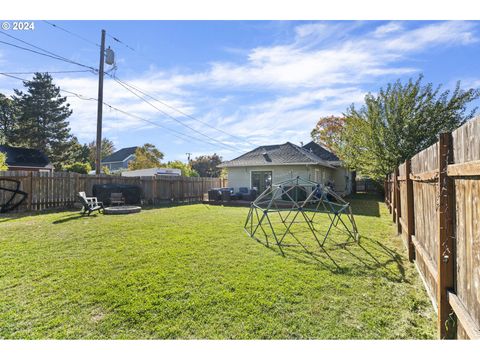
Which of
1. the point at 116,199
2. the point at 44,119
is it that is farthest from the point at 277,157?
the point at 44,119

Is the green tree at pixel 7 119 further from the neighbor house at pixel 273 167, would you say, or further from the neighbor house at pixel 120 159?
the neighbor house at pixel 273 167

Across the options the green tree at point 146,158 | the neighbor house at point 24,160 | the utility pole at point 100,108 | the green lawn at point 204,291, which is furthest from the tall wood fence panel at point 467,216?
the green tree at point 146,158

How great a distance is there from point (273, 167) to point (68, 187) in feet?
38.7

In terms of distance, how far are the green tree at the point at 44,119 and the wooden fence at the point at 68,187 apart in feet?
79.1

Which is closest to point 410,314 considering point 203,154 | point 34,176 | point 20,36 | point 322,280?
point 322,280

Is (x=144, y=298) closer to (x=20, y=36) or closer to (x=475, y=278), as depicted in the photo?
(x=475, y=278)

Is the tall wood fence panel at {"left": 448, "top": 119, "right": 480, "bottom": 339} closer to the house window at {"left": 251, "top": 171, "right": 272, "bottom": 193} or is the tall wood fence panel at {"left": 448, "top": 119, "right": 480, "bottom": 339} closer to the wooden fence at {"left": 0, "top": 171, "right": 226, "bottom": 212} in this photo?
the wooden fence at {"left": 0, "top": 171, "right": 226, "bottom": 212}

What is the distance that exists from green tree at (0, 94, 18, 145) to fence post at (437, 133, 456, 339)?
4111 centimetres

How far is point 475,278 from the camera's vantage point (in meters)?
1.72

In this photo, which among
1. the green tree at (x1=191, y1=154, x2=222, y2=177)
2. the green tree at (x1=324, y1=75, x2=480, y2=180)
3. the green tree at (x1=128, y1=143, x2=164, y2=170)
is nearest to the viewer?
the green tree at (x1=324, y1=75, x2=480, y2=180)

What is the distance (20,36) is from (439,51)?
47.5ft

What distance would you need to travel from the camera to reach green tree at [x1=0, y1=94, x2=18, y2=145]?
31433 mm

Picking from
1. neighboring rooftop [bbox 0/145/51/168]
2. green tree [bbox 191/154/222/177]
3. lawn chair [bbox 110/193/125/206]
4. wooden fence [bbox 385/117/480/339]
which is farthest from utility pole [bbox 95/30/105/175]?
green tree [bbox 191/154/222/177]

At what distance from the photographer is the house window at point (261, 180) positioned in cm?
1798
